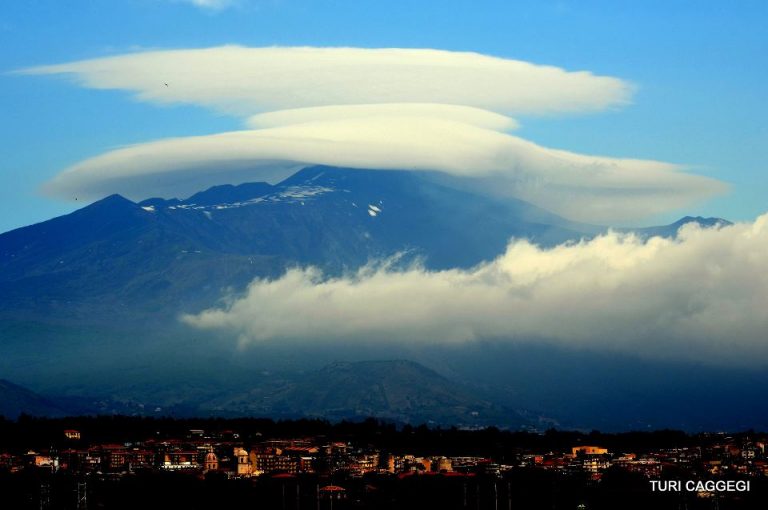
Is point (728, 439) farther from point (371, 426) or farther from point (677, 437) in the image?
point (371, 426)

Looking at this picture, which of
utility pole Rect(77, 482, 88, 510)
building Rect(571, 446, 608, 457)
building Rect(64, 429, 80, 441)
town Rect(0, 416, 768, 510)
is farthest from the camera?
building Rect(64, 429, 80, 441)

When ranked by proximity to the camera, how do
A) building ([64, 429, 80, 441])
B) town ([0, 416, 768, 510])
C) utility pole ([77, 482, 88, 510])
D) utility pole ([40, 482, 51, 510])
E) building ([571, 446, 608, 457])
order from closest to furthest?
utility pole ([77, 482, 88, 510]), utility pole ([40, 482, 51, 510]), town ([0, 416, 768, 510]), building ([571, 446, 608, 457]), building ([64, 429, 80, 441])

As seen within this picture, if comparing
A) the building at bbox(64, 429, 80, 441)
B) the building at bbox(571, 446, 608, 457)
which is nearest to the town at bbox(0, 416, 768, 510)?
the building at bbox(571, 446, 608, 457)

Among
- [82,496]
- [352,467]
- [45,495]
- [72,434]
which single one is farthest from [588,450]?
[45,495]

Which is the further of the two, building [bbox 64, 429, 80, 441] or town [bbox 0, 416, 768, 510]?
building [bbox 64, 429, 80, 441]

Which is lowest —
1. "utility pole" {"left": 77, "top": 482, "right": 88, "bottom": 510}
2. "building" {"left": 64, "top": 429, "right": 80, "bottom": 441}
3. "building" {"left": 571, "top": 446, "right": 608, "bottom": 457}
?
"utility pole" {"left": 77, "top": 482, "right": 88, "bottom": 510}

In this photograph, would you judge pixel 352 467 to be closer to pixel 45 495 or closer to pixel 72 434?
pixel 72 434

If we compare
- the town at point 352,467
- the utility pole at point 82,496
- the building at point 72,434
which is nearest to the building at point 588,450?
the town at point 352,467

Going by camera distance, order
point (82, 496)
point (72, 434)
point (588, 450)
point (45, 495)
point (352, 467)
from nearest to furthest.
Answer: point (82, 496)
point (45, 495)
point (352, 467)
point (588, 450)
point (72, 434)

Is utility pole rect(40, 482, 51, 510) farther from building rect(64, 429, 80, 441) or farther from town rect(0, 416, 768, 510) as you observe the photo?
building rect(64, 429, 80, 441)
